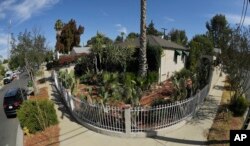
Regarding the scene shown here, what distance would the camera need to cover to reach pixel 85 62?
26562 millimetres

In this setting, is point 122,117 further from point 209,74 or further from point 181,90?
point 209,74

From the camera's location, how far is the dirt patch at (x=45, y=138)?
10424mm

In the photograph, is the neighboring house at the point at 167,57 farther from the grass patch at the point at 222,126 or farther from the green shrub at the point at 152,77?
the grass patch at the point at 222,126

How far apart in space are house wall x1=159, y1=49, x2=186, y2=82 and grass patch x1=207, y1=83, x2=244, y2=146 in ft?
29.4

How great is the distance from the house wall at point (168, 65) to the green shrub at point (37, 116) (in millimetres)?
11411

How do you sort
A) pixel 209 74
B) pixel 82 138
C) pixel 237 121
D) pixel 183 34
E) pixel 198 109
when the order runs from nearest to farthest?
1. pixel 82 138
2. pixel 237 121
3. pixel 198 109
4. pixel 209 74
5. pixel 183 34

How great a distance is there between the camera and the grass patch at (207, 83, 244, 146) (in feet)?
31.0

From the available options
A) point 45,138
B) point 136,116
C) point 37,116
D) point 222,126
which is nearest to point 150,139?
point 136,116

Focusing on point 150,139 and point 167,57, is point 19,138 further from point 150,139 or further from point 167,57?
point 167,57

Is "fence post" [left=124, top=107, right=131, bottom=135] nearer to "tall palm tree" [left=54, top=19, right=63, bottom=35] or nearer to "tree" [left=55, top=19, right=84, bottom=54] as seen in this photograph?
"tree" [left=55, top=19, right=84, bottom=54]

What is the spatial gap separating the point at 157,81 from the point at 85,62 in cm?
931

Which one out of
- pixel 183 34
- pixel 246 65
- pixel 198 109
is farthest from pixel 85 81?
pixel 183 34

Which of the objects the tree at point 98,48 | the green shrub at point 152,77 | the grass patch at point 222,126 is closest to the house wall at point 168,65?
the green shrub at point 152,77

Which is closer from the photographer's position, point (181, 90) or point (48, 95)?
point (181, 90)
